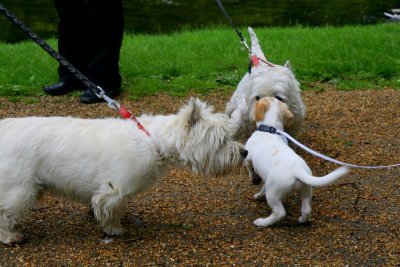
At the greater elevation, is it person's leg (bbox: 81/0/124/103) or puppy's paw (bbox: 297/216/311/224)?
person's leg (bbox: 81/0/124/103)

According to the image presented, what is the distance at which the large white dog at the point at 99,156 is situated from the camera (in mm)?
3963

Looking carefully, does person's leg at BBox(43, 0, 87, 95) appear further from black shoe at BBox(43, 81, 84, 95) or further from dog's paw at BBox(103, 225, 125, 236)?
dog's paw at BBox(103, 225, 125, 236)

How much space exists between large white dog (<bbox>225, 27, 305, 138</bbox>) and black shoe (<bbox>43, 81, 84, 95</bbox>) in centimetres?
286

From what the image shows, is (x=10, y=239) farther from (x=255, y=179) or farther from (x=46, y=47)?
(x=255, y=179)

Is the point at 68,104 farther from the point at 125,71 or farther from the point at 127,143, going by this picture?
the point at 127,143

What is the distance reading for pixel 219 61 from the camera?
9453 millimetres

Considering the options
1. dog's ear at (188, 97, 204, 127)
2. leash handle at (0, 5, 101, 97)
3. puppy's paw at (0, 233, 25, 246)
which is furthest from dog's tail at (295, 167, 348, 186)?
puppy's paw at (0, 233, 25, 246)

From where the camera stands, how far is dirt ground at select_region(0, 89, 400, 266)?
13.1 ft

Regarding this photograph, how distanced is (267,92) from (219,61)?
4189mm

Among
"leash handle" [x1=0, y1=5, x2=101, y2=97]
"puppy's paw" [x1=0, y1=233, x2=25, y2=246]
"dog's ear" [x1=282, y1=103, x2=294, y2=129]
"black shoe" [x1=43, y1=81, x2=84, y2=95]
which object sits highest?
"leash handle" [x1=0, y1=5, x2=101, y2=97]

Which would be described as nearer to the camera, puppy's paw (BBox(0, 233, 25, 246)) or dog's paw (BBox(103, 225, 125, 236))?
puppy's paw (BBox(0, 233, 25, 246))

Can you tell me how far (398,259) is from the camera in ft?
13.0

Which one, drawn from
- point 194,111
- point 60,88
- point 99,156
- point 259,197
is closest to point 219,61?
point 60,88

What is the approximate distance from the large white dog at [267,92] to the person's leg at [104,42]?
2215mm
